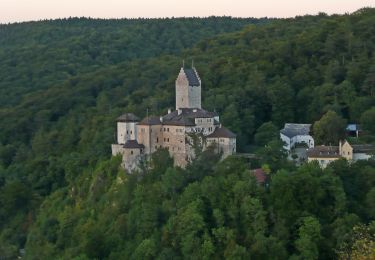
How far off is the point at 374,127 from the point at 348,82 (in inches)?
383

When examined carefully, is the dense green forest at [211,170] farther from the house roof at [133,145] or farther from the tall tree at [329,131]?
the tall tree at [329,131]

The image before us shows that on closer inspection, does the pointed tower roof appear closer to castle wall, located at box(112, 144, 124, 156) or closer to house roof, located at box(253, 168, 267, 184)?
castle wall, located at box(112, 144, 124, 156)

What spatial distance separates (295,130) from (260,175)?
27.9 ft

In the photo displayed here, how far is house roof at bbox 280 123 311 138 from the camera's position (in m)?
70.3

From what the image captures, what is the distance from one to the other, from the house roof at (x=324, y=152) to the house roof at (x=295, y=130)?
4976 millimetres

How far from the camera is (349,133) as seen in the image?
7262 cm

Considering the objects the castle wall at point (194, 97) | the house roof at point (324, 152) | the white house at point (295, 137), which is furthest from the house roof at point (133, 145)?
the house roof at point (324, 152)

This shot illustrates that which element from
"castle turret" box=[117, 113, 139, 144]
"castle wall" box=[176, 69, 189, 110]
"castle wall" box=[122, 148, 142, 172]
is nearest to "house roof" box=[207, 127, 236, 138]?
"castle wall" box=[176, 69, 189, 110]

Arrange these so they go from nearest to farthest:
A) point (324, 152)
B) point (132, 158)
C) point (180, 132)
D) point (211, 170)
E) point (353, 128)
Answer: point (324, 152), point (211, 170), point (180, 132), point (132, 158), point (353, 128)

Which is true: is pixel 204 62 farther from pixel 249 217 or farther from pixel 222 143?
pixel 249 217

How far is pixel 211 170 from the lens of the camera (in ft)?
217

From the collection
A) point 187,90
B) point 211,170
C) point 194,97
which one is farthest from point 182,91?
point 211,170

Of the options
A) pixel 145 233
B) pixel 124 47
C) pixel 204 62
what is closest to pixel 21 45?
pixel 124 47

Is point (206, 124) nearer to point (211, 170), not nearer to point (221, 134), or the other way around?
point (221, 134)
